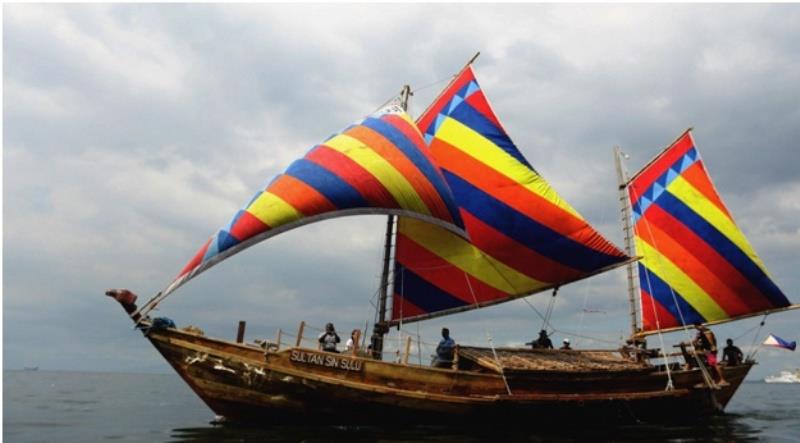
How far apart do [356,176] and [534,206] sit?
29.1 ft

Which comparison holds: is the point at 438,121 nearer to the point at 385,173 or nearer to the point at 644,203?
the point at 385,173

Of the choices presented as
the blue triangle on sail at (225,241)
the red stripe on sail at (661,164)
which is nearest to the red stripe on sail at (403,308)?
the blue triangle on sail at (225,241)

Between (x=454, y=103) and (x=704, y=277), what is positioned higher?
(x=454, y=103)

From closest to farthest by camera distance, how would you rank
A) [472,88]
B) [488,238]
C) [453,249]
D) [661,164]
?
[453,249] → [488,238] → [472,88] → [661,164]

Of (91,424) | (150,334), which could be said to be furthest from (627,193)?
(91,424)

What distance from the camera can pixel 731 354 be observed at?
995 inches

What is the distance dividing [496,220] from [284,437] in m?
12.6

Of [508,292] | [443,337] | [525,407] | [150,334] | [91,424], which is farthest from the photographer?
[508,292]

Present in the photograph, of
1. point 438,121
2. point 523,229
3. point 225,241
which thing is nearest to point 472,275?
point 523,229

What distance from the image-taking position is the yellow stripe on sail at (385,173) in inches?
714

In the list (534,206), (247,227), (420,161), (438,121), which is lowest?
(247,227)

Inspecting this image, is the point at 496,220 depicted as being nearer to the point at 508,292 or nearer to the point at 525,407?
the point at 508,292

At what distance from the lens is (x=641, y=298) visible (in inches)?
1049

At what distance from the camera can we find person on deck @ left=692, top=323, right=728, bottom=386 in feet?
72.9
